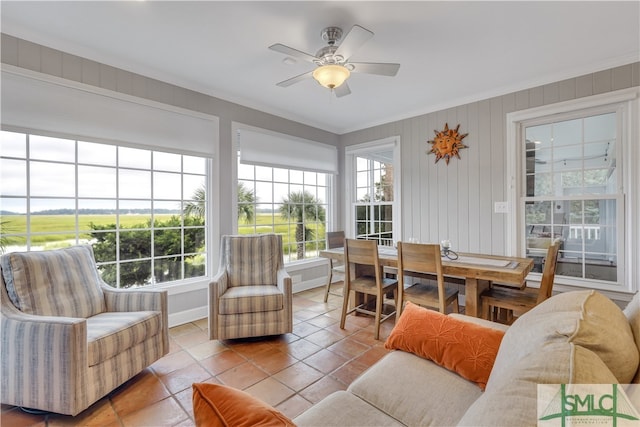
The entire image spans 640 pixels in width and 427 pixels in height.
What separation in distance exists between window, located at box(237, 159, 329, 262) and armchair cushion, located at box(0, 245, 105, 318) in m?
1.72

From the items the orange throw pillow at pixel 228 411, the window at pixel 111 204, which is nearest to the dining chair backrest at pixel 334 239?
the window at pixel 111 204

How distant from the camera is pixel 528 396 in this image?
25.6 inches

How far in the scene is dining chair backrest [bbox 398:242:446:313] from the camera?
2410 mm

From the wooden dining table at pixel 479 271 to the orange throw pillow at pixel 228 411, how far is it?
2.14 m

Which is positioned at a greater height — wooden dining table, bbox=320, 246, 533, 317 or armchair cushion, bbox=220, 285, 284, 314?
wooden dining table, bbox=320, 246, 533, 317

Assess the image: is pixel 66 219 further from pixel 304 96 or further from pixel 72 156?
pixel 304 96

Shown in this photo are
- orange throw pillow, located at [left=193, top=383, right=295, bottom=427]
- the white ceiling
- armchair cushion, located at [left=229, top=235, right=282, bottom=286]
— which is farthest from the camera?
armchair cushion, located at [left=229, top=235, right=282, bottom=286]

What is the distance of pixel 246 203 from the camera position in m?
3.82

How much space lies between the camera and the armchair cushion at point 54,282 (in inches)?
72.5

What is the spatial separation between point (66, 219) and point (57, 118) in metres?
0.85

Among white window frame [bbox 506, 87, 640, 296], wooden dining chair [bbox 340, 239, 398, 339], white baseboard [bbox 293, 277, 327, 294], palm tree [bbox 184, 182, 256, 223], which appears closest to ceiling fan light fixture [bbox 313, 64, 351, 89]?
wooden dining chair [bbox 340, 239, 398, 339]

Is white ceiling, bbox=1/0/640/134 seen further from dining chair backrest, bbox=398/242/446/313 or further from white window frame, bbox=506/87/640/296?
dining chair backrest, bbox=398/242/446/313

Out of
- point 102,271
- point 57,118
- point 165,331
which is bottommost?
point 165,331

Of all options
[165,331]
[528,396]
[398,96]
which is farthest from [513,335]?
[398,96]
